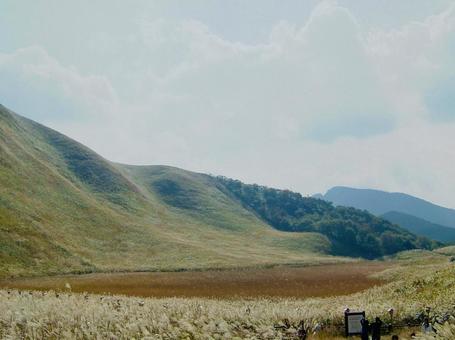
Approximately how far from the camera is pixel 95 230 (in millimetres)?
124375

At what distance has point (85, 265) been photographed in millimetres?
92812

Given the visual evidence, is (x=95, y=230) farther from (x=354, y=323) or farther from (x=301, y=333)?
(x=354, y=323)

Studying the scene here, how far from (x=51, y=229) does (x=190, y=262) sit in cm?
2987

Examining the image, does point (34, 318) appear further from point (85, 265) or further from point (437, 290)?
point (85, 265)

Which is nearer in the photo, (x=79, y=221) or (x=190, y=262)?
(x=190, y=262)

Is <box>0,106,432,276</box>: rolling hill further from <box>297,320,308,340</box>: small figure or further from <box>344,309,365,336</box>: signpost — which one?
<box>344,309,365,336</box>: signpost

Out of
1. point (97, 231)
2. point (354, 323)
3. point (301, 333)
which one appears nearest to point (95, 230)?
point (97, 231)

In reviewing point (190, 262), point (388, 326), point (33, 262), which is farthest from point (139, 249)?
point (388, 326)

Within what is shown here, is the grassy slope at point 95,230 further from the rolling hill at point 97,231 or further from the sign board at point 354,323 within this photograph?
the sign board at point 354,323

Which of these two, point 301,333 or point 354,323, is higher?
point 354,323

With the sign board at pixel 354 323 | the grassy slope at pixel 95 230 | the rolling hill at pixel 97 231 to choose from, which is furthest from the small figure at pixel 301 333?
the rolling hill at pixel 97 231

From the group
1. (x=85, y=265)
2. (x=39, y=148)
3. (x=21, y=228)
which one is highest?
(x=39, y=148)

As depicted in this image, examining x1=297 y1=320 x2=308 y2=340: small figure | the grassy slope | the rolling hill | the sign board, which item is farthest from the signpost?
the rolling hill

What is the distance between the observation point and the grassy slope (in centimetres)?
9150
